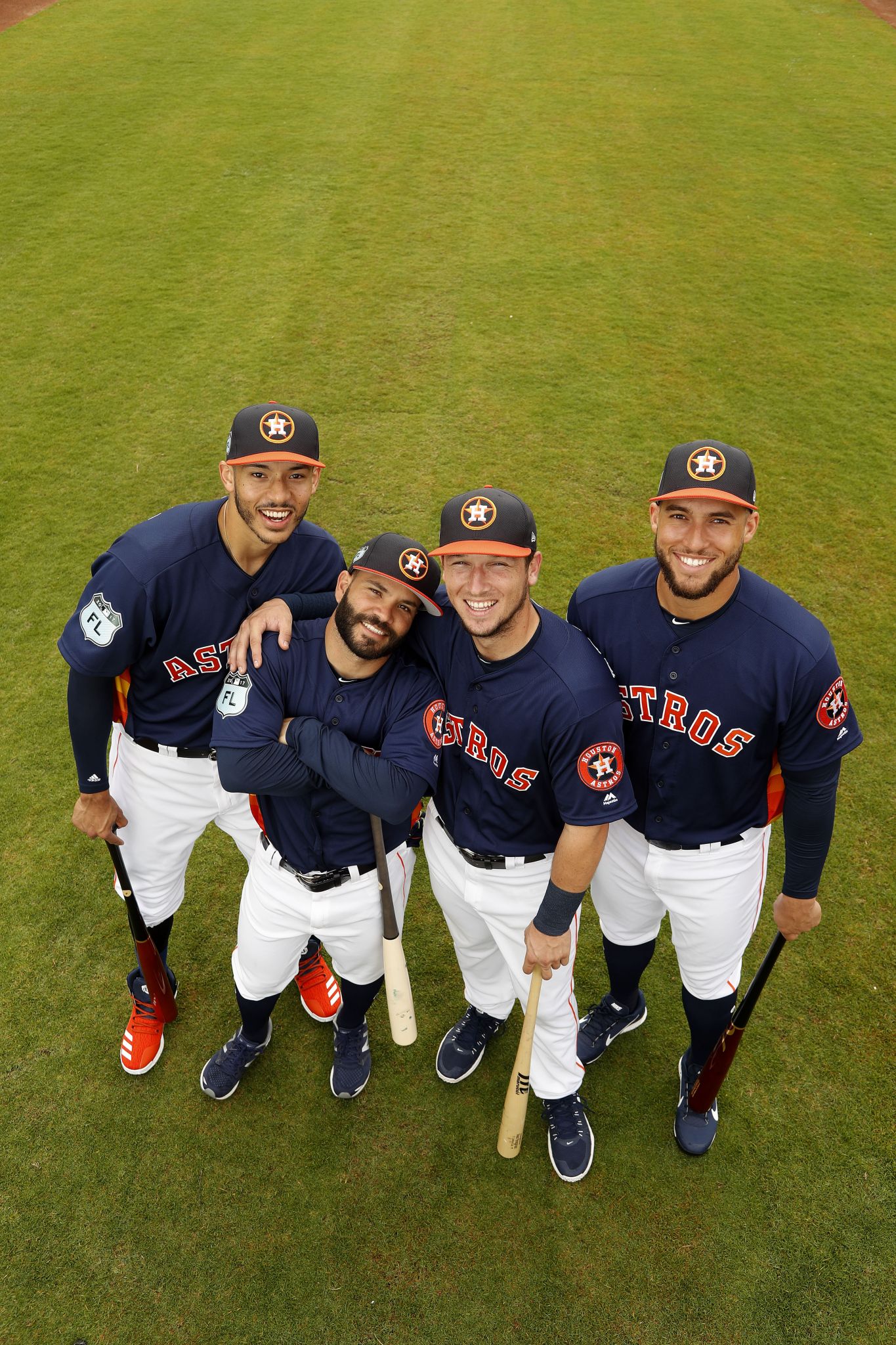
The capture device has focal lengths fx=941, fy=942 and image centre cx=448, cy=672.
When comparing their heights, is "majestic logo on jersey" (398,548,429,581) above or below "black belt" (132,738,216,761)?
above

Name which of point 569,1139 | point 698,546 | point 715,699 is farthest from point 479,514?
point 569,1139

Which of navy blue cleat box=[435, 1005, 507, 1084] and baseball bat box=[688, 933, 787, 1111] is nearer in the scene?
baseball bat box=[688, 933, 787, 1111]

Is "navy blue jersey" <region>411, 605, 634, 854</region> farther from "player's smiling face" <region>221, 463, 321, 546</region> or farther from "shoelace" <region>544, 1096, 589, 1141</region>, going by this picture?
"shoelace" <region>544, 1096, 589, 1141</region>

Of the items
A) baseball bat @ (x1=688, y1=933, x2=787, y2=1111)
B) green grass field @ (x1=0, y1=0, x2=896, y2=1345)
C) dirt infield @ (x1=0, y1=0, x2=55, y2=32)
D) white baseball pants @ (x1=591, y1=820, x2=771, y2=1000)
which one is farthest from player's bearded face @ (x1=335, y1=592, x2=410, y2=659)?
dirt infield @ (x1=0, y1=0, x2=55, y2=32)

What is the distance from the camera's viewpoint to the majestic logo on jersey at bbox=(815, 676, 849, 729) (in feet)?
8.68

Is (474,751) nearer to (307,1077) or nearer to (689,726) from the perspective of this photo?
(689,726)

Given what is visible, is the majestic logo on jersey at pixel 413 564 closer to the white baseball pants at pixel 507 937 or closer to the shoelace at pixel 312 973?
the white baseball pants at pixel 507 937

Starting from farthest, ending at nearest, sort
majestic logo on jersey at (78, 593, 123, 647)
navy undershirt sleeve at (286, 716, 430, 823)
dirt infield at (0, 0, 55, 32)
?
dirt infield at (0, 0, 55, 32), majestic logo on jersey at (78, 593, 123, 647), navy undershirt sleeve at (286, 716, 430, 823)

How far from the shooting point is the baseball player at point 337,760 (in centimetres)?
272

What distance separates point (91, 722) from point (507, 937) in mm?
1548

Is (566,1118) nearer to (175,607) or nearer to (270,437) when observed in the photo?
(175,607)

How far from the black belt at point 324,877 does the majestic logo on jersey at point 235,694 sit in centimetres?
58

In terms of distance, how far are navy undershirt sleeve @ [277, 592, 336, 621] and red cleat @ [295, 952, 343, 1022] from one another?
60.9 inches

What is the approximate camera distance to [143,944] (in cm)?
346
